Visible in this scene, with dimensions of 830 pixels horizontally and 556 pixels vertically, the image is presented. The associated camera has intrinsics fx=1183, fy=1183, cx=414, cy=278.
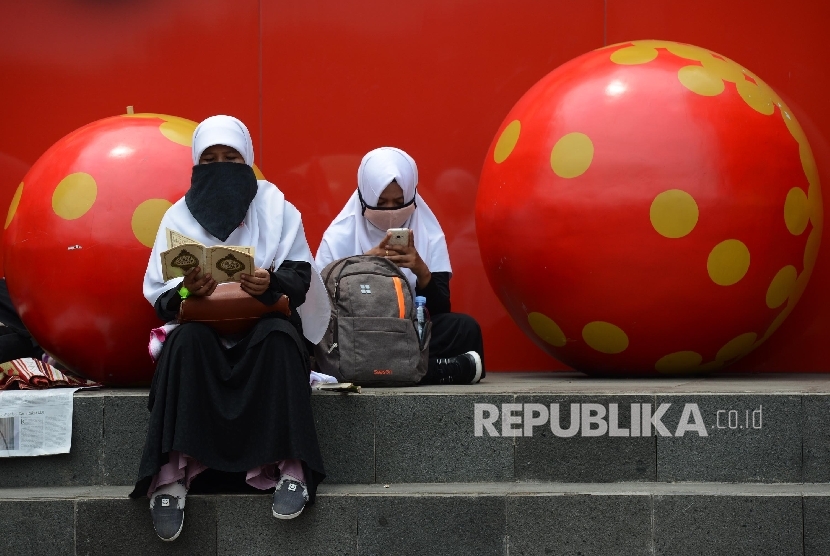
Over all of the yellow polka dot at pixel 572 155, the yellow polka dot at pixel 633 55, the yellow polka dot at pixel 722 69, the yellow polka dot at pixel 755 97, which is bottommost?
the yellow polka dot at pixel 572 155

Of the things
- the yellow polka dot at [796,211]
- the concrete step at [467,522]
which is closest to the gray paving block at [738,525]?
the concrete step at [467,522]

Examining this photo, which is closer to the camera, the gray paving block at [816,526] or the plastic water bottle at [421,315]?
the gray paving block at [816,526]

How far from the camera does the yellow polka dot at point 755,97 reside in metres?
5.47

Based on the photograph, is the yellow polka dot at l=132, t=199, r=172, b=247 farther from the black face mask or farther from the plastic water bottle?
the plastic water bottle

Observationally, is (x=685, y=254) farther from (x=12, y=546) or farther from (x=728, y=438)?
(x=12, y=546)

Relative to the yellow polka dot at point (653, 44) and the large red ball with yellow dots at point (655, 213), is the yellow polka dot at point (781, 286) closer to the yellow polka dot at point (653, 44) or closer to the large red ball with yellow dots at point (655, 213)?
the large red ball with yellow dots at point (655, 213)

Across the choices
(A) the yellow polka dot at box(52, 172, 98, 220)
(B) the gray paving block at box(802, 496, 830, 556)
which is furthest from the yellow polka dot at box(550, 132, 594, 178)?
(A) the yellow polka dot at box(52, 172, 98, 220)

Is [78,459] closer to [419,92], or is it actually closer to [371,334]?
[371,334]

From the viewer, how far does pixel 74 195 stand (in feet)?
16.9

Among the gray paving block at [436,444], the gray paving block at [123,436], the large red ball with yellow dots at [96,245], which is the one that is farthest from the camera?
the large red ball with yellow dots at [96,245]

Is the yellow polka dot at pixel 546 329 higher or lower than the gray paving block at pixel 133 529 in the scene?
higher

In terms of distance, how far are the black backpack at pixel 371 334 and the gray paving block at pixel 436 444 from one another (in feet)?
1.40

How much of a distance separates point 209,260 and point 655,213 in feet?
6.55

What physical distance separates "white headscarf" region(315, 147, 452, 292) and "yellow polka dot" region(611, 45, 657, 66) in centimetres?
110
